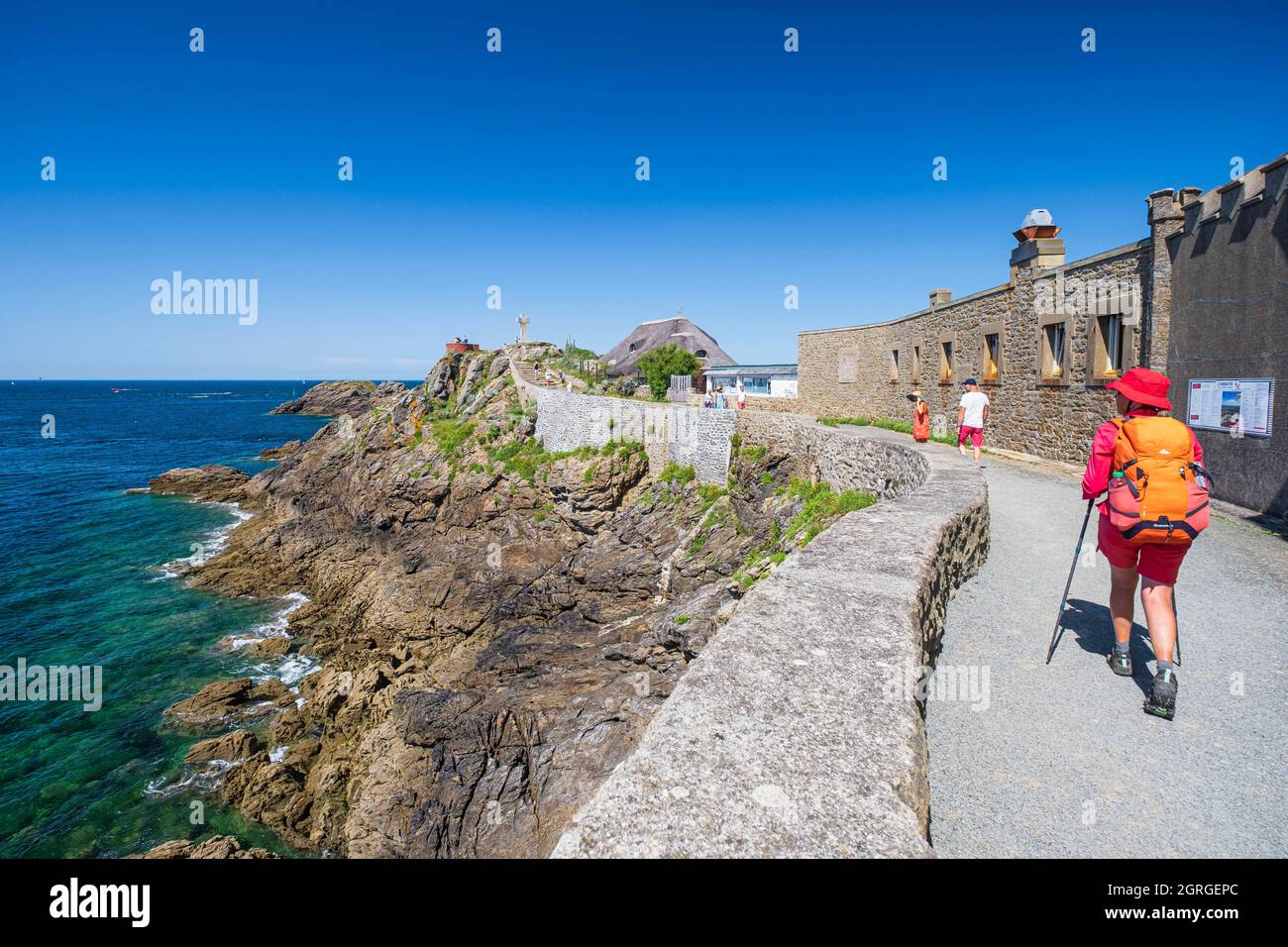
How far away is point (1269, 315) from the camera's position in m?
8.61

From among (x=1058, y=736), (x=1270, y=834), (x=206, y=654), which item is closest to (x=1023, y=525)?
(x=1058, y=736)

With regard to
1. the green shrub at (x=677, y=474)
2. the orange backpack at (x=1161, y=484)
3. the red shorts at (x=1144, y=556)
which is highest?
the orange backpack at (x=1161, y=484)

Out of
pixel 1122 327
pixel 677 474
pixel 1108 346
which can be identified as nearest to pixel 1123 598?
pixel 1122 327

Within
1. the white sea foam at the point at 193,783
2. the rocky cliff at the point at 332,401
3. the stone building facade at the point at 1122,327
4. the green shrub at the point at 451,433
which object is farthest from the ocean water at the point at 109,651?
the rocky cliff at the point at 332,401

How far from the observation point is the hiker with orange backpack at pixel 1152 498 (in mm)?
3996

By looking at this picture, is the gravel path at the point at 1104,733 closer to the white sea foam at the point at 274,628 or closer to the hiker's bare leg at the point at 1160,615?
the hiker's bare leg at the point at 1160,615

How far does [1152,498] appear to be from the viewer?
402 cm

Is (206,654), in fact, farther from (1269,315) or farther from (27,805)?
(1269,315)

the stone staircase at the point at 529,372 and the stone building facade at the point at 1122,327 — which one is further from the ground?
the stone staircase at the point at 529,372

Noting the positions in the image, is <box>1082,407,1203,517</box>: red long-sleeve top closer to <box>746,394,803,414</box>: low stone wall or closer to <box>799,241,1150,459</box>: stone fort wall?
<box>799,241,1150,459</box>: stone fort wall

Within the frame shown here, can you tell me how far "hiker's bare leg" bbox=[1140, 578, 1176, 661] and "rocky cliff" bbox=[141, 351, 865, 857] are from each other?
7509 millimetres

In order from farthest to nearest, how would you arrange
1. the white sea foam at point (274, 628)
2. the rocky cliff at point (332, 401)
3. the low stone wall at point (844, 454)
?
1. the rocky cliff at point (332, 401)
2. the white sea foam at point (274, 628)
3. the low stone wall at point (844, 454)

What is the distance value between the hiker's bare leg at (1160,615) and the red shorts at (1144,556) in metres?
0.06

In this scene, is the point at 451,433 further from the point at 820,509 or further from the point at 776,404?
the point at 820,509
